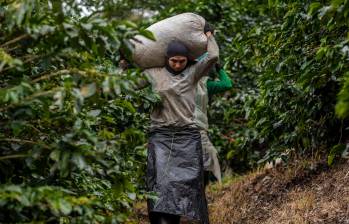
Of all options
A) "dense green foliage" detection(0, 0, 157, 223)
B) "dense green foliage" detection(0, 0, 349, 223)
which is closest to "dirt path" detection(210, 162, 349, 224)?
"dense green foliage" detection(0, 0, 349, 223)

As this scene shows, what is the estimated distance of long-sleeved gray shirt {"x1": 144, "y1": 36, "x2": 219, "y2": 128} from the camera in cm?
531

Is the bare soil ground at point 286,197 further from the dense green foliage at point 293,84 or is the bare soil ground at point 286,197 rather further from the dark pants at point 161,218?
the dark pants at point 161,218

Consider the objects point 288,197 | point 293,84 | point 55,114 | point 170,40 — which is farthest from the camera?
point 288,197

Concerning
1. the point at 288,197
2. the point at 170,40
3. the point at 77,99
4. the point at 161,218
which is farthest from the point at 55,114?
the point at 288,197

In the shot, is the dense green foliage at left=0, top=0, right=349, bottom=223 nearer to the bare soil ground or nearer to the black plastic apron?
the black plastic apron

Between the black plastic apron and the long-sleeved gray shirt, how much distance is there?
9 cm

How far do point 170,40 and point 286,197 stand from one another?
77.2 inches

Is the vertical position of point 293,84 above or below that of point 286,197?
above

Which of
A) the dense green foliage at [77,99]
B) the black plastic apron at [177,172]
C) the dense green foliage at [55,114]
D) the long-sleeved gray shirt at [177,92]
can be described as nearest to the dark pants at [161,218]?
the black plastic apron at [177,172]

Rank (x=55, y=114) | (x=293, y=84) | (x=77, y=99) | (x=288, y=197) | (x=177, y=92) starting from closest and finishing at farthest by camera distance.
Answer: (x=77, y=99) → (x=55, y=114) → (x=177, y=92) → (x=293, y=84) → (x=288, y=197)

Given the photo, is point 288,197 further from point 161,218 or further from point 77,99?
point 77,99

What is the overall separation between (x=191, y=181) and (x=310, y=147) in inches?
71.4

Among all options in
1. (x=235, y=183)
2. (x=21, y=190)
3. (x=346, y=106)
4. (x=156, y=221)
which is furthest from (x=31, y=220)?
(x=235, y=183)

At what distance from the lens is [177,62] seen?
211 inches
